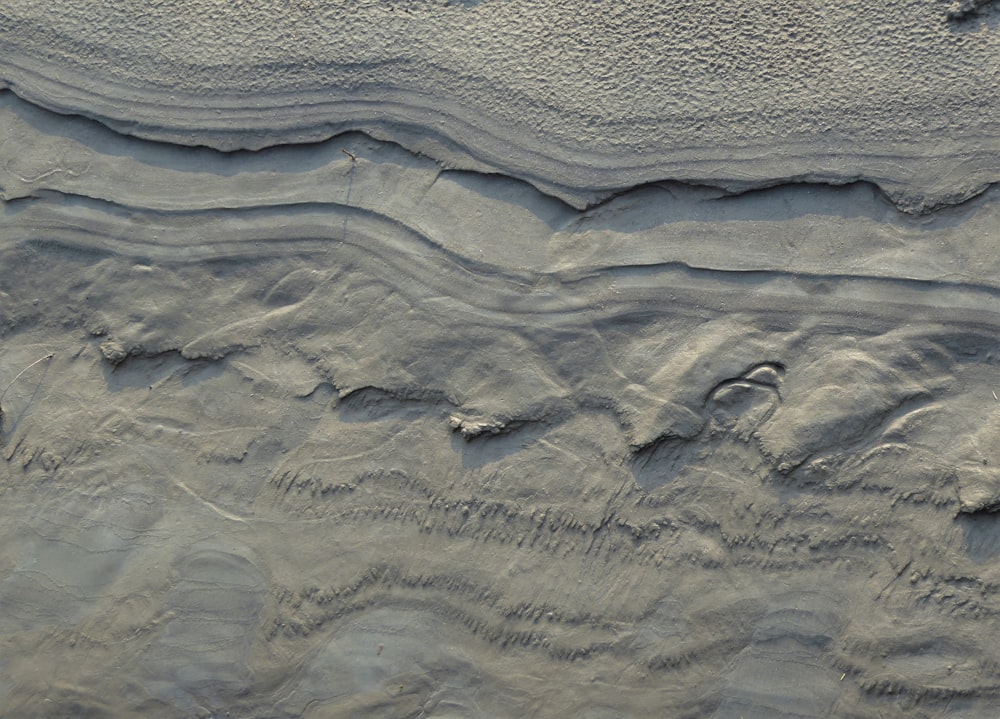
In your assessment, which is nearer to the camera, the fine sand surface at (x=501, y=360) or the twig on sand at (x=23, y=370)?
the fine sand surface at (x=501, y=360)

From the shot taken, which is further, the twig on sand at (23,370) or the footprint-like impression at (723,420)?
the twig on sand at (23,370)

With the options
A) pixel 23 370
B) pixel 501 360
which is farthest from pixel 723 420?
pixel 23 370

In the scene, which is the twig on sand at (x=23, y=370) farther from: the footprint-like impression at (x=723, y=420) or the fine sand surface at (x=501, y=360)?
the footprint-like impression at (x=723, y=420)

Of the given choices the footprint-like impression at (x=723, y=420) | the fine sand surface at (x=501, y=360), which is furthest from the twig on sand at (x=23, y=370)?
the footprint-like impression at (x=723, y=420)

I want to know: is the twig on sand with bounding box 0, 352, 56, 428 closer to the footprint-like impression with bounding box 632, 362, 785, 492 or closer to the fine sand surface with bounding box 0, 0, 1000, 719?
the fine sand surface with bounding box 0, 0, 1000, 719

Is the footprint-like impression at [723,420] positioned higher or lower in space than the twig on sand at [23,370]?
higher

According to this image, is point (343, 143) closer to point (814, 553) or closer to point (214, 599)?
point (214, 599)

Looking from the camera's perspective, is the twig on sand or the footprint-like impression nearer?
the footprint-like impression

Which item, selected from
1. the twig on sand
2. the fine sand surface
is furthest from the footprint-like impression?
the twig on sand
